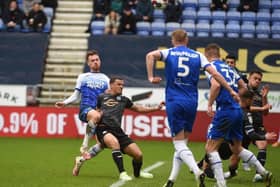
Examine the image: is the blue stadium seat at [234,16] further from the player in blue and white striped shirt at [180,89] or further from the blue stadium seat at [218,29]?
the player in blue and white striped shirt at [180,89]

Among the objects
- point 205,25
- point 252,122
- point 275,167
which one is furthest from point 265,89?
point 205,25

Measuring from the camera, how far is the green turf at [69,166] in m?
12.4

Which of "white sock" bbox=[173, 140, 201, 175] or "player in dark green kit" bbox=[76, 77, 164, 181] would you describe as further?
"player in dark green kit" bbox=[76, 77, 164, 181]

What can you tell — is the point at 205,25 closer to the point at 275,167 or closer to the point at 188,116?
the point at 275,167

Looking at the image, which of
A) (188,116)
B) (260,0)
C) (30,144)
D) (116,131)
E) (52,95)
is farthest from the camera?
(260,0)

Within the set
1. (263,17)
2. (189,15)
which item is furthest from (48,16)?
(263,17)

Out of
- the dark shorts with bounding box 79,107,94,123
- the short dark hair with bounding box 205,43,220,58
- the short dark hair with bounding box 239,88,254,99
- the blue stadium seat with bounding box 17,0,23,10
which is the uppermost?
the short dark hair with bounding box 205,43,220,58

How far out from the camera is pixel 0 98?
24406 mm

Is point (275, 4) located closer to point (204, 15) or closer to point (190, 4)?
point (204, 15)

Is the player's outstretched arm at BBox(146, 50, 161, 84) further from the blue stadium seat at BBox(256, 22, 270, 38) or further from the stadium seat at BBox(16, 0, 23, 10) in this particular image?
the stadium seat at BBox(16, 0, 23, 10)

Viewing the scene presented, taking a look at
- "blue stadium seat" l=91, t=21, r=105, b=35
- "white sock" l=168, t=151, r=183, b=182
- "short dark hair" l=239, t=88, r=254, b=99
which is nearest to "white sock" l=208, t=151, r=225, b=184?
"white sock" l=168, t=151, r=183, b=182

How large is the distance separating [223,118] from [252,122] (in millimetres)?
2776

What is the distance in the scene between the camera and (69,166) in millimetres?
15211

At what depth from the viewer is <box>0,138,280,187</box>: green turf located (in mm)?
12430
